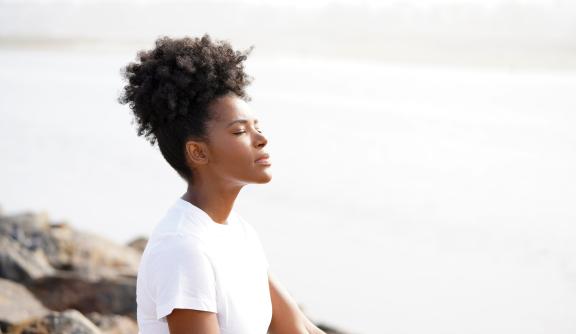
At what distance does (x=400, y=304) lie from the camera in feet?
19.6

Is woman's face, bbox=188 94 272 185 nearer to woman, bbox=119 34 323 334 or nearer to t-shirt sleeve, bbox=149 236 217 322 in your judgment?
woman, bbox=119 34 323 334

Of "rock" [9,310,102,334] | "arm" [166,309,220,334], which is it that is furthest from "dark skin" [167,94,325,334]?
"rock" [9,310,102,334]

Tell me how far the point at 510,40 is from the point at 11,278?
31.2 metres

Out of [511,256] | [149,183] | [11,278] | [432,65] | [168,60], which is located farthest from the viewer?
[432,65]

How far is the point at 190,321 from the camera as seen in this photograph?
6.42ft

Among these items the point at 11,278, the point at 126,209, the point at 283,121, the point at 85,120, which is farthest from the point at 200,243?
the point at 85,120

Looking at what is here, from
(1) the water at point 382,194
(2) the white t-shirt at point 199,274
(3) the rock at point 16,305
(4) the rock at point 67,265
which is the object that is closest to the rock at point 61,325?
(3) the rock at point 16,305

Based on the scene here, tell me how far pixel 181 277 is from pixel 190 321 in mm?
109

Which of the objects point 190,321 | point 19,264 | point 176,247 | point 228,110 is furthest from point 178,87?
point 19,264

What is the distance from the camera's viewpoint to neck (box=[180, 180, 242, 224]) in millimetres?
2203

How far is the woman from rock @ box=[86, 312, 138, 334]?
1912 mm

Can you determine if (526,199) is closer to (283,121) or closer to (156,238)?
(283,121)

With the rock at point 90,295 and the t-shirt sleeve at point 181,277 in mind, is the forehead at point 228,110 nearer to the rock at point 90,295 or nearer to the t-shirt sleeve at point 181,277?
the t-shirt sleeve at point 181,277

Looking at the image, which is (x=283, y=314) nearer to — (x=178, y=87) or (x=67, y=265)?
(x=178, y=87)
